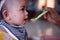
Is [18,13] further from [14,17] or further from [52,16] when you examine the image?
[52,16]

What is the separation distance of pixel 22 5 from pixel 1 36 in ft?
0.40

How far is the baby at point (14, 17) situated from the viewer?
1.97 ft

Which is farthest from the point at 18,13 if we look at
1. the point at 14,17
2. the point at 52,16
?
the point at 52,16

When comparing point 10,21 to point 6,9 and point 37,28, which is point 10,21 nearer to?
point 6,9

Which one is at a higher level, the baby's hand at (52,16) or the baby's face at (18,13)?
the baby's face at (18,13)

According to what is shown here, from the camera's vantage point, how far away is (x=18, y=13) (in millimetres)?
616

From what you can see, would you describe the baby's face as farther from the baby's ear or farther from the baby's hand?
the baby's hand

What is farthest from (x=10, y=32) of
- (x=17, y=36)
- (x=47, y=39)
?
(x=47, y=39)

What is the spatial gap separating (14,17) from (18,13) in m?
0.02

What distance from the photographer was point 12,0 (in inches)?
23.8

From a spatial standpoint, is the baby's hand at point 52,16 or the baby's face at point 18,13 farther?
the baby's hand at point 52,16

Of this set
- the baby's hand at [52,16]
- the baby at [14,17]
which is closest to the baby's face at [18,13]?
the baby at [14,17]

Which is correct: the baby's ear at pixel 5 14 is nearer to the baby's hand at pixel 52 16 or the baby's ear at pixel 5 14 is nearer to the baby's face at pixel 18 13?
the baby's face at pixel 18 13

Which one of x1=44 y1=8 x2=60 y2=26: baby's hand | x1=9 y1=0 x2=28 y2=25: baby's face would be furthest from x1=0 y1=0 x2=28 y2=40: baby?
x1=44 y1=8 x2=60 y2=26: baby's hand
